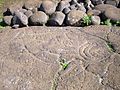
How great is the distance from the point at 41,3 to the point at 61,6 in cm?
38

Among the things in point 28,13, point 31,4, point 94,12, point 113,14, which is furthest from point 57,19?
point 113,14

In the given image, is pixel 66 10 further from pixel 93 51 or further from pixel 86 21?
pixel 93 51

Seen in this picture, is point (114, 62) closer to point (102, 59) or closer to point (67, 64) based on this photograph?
point (102, 59)

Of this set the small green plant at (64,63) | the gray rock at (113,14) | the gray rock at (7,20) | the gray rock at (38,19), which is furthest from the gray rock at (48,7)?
the small green plant at (64,63)

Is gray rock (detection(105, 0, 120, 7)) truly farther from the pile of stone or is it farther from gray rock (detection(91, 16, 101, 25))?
gray rock (detection(91, 16, 101, 25))

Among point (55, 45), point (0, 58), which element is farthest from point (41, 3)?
point (0, 58)

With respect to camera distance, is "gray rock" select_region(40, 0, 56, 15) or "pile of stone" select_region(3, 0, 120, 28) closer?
"pile of stone" select_region(3, 0, 120, 28)

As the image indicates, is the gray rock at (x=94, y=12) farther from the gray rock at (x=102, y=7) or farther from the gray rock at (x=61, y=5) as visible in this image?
the gray rock at (x=61, y=5)

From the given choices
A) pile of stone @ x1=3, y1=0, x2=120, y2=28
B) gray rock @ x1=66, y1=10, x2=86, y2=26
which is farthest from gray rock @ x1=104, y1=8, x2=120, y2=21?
gray rock @ x1=66, y1=10, x2=86, y2=26

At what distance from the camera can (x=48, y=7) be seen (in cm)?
555

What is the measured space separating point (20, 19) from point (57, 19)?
0.61 m

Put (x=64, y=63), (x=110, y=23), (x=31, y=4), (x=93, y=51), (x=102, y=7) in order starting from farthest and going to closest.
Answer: (x=31, y=4), (x=102, y=7), (x=110, y=23), (x=93, y=51), (x=64, y=63)

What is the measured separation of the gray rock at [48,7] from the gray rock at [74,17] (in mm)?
370

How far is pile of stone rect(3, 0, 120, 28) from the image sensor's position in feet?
17.3
